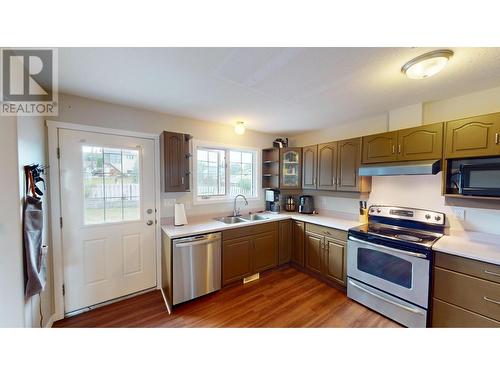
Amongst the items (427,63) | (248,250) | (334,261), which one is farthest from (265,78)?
(334,261)

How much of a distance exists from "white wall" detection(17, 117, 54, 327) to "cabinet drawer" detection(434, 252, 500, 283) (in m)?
3.29

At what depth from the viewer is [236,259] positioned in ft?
8.11

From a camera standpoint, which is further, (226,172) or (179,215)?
(226,172)

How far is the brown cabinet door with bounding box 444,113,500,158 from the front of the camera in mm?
1590

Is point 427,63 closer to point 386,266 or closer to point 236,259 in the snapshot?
point 386,266

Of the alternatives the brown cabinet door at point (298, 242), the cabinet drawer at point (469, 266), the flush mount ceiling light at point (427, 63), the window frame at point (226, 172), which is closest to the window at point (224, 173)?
the window frame at point (226, 172)

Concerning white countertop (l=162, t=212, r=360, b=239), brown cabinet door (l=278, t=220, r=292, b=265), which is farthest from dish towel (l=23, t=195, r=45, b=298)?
brown cabinet door (l=278, t=220, r=292, b=265)

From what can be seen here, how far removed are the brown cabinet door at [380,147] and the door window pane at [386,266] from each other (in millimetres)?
1086

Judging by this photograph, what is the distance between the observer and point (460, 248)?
160 cm

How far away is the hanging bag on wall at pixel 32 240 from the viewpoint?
1350mm

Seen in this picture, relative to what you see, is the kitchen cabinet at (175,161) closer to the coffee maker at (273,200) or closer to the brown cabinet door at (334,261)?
the coffee maker at (273,200)

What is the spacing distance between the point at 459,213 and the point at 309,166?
1.77 metres

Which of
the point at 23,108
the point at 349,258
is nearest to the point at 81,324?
the point at 23,108

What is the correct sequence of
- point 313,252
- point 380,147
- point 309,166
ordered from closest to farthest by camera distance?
1. point 380,147
2. point 313,252
3. point 309,166
